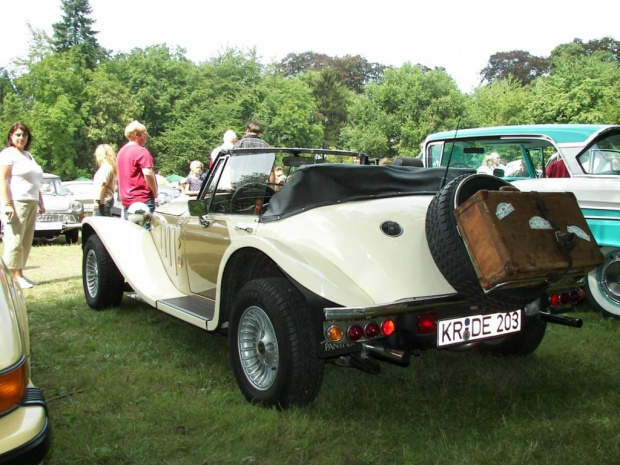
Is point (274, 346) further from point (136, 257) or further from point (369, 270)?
point (136, 257)

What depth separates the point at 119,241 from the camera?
5.38 m

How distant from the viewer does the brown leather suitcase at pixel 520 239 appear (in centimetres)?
284

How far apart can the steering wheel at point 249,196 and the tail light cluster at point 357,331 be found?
→ 1.51m

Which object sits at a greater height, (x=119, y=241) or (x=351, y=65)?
(x=351, y=65)

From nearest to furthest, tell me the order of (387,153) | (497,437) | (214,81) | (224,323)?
(497,437)
(224,323)
(387,153)
(214,81)

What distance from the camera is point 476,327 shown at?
3.17 metres

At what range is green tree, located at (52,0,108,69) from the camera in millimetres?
58969

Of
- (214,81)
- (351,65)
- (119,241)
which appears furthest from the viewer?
(351,65)

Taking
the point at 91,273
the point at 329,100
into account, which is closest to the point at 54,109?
the point at 329,100

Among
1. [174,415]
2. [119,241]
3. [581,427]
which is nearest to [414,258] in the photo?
[581,427]

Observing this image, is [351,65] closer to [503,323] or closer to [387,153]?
[387,153]

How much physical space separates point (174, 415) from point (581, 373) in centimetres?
270

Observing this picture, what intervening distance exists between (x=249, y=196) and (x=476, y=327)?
A: 1851 millimetres

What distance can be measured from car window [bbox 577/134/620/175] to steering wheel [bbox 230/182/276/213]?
3.64 m
